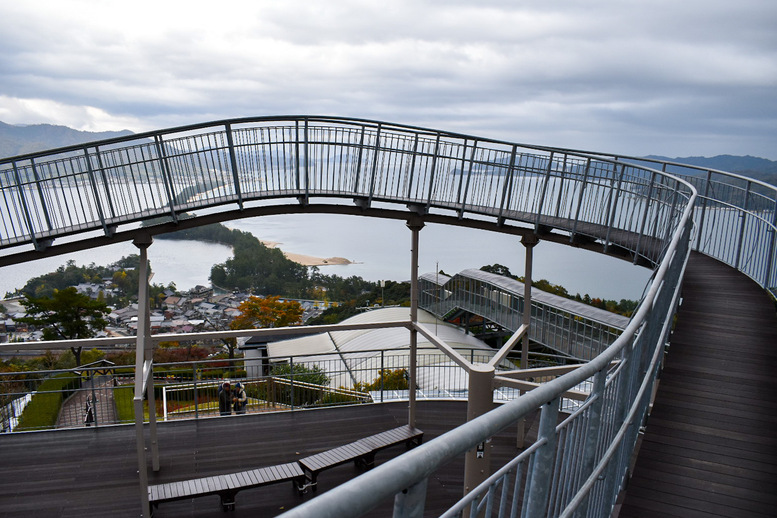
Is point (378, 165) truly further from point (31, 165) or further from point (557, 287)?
point (557, 287)

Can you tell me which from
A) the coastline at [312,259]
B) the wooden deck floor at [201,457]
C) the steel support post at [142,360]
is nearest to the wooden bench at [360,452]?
the wooden deck floor at [201,457]

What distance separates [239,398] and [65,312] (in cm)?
1709

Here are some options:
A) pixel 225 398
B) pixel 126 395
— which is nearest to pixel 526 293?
pixel 225 398

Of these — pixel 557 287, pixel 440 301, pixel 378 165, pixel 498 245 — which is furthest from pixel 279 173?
pixel 498 245

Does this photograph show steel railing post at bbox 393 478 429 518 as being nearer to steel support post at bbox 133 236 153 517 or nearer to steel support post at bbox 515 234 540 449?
steel support post at bbox 133 236 153 517

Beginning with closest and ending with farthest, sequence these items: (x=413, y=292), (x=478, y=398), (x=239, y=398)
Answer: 1. (x=478, y=398)
2. (x=413, y=292)
3. (x=239, y=398)

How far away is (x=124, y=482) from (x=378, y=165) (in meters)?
6.48

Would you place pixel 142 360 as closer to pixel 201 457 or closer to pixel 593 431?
pixel 201 457

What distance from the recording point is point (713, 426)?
4.15 m

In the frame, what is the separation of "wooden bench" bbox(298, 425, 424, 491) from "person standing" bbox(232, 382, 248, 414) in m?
2.94

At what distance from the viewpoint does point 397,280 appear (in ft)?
133

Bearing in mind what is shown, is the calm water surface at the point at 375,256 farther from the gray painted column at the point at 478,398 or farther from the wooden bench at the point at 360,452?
the gray painted column at the point at 478,398

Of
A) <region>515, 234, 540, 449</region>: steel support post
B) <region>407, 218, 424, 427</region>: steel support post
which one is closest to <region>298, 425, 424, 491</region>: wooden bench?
<region>407, 218, 424, 427</region>: steel support post

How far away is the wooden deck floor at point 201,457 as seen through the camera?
8.47 m
